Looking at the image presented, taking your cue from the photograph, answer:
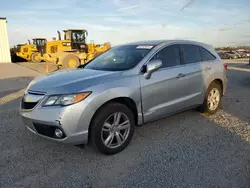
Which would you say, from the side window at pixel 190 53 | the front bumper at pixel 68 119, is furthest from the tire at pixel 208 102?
the front bumper at pixel 68 119

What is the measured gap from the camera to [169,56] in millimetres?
3902

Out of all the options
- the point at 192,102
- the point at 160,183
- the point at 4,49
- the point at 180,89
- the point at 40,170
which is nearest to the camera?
the point at 160,183

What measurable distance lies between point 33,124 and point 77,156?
0.77 m

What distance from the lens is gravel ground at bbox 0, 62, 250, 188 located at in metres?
2.55

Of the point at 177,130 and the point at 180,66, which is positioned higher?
the point at 180,66

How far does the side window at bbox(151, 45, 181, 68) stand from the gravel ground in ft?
4.04

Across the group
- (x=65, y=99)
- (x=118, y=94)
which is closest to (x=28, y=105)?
(x=65, y=99)

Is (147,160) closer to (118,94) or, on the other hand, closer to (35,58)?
(118,94)

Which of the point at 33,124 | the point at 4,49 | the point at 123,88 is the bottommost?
the point at 33,124

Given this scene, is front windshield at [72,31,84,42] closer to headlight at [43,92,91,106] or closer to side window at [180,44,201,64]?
side window at [180,44,201,64]

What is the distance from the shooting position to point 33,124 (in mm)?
2961

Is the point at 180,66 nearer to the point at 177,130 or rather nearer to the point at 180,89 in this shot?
the point at 180,89

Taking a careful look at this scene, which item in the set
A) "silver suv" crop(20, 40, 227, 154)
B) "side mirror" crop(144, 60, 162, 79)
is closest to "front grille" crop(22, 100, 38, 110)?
"silver suv" crop(20, 40, 227, 154)

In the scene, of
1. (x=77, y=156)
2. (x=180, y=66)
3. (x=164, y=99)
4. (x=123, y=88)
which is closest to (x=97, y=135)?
(x=77, y=156)
